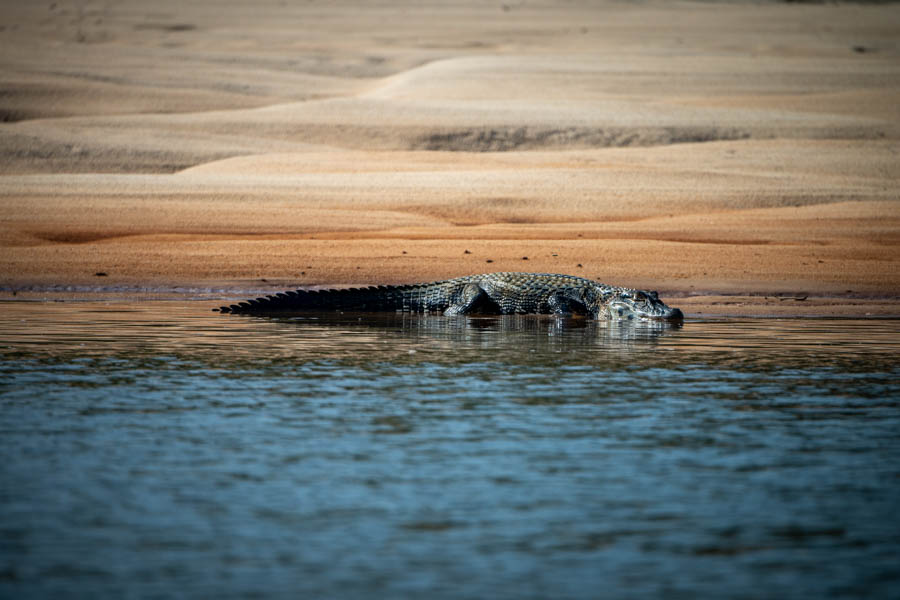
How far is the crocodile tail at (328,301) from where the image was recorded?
14453 mm

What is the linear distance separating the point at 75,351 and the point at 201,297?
6.34 m

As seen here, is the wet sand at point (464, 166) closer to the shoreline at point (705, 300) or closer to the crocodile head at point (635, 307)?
the shoreline at point (705, 300)

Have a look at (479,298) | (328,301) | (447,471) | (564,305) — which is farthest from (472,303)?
(447,471)

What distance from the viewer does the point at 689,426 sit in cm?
717

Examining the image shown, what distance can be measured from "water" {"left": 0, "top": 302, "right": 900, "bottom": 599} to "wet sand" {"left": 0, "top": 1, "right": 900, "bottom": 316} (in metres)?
6.61

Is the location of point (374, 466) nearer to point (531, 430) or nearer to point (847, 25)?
point (531, 430)

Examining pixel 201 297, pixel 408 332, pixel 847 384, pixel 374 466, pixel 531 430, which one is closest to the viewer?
pixel 374 466

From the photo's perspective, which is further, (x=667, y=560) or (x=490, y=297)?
(x=490, y=297)

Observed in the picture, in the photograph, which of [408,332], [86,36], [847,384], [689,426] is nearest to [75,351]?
[408,332]

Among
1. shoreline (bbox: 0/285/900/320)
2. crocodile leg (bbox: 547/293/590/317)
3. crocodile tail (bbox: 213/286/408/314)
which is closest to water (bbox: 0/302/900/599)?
crocodile leg (bbox: 547/293/590/317)

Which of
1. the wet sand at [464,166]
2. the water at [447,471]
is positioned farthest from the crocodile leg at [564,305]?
the water at [447,471]

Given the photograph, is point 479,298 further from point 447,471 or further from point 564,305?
point 447,471

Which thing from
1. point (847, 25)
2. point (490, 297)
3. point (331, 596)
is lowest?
point (331, 596)

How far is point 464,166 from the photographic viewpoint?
115 feet
